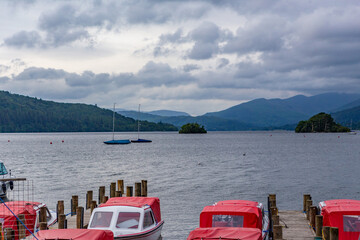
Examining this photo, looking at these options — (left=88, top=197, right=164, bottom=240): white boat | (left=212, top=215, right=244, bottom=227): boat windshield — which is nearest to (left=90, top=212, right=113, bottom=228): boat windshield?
(left=88, top=197, right=164, bottom=240): white boat

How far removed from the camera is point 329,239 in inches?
738

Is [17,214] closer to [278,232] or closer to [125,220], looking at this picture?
[125,220]

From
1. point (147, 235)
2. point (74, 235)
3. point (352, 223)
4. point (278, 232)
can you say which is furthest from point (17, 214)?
point (352, 223)

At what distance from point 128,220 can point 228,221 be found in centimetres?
534

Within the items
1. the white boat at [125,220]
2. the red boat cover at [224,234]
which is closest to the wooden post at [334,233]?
the red boat cover at [224,234]

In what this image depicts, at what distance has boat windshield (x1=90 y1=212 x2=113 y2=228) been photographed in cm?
2298

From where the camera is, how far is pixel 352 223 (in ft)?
73.0

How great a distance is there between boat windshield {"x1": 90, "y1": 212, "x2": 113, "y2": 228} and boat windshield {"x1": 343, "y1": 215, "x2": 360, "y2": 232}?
1221 cm

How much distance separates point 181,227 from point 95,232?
16.0 meters

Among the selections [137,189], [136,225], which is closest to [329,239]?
[136,225]

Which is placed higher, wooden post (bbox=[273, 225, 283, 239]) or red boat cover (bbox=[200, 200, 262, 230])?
red boat cover (bbox=[200, 200, 262, 230])

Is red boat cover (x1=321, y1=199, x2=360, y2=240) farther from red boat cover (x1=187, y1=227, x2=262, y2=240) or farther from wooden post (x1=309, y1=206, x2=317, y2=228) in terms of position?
red boat cover (x1=187, y1=227, x2=262, y2=240)

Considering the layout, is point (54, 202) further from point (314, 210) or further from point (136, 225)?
point (314, 210)

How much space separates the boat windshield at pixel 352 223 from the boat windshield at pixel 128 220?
1086cm
